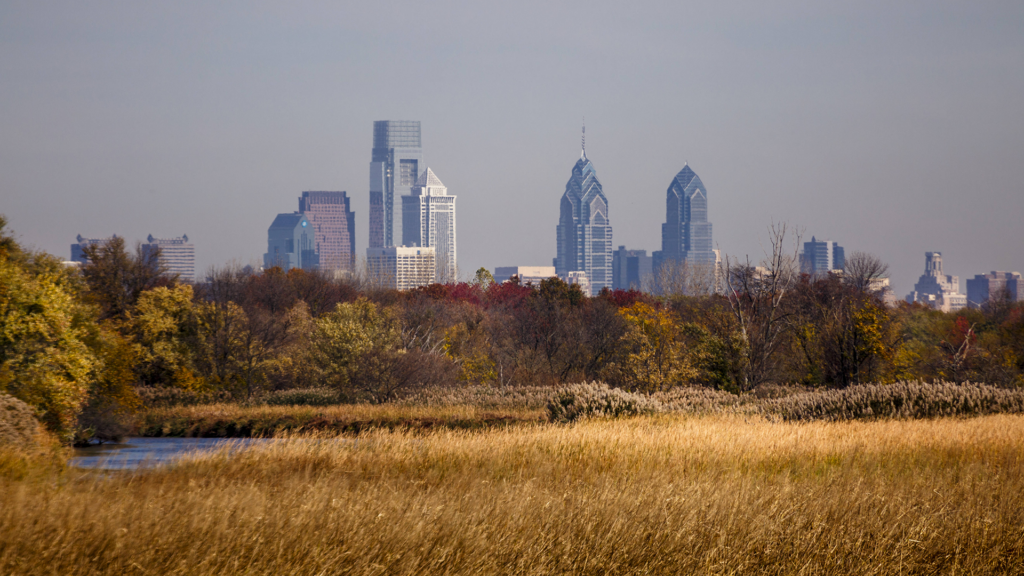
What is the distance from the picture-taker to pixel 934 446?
45.4ft

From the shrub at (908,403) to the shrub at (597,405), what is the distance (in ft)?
13.7

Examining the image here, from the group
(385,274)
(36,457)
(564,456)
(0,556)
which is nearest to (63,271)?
(36,457)

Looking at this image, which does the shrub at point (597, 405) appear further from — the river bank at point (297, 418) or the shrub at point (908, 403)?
the river bank at point (297, 418)

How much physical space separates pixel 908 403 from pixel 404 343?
33.6 meters

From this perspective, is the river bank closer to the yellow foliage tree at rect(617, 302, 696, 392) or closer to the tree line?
the tree line

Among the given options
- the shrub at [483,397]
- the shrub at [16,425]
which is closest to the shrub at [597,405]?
the shrub at [483,397]

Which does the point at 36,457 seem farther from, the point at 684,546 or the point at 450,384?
the point at 450,384

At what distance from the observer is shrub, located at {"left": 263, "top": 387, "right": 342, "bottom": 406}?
132ft

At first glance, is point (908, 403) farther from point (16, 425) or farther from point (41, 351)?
point (41, 351)

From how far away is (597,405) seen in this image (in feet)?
74.1

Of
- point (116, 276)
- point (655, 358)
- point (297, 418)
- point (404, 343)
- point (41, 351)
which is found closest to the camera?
point (41, 351)

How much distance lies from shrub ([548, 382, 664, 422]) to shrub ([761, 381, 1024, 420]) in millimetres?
4178

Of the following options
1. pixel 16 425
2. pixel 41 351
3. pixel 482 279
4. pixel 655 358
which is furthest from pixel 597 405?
pixel 482 279

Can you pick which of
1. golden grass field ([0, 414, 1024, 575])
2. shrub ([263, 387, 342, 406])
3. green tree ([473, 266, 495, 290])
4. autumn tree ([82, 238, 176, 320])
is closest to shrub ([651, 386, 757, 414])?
golden grass field ([0, 414, 1024, 575])
